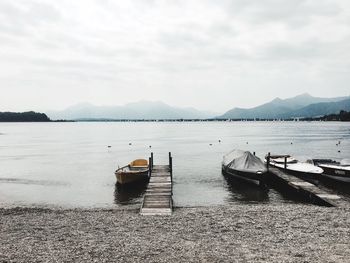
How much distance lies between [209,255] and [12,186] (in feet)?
104

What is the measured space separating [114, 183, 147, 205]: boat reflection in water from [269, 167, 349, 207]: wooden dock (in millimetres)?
14047

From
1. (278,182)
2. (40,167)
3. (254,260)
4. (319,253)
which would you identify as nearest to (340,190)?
(278,182)

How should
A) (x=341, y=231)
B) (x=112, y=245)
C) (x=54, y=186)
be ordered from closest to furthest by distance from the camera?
(x=112, y=245), (x=341, y=231), (x=54, y=186)

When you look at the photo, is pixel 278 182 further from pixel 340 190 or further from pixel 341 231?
pixel 341 231

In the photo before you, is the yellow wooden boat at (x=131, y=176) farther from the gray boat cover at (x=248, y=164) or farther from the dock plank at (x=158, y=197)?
the gray boat cover at (x=248, y=164)

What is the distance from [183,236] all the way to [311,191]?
15966 mm

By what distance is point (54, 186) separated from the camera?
3972 centimetres

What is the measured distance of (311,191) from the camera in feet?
96.1

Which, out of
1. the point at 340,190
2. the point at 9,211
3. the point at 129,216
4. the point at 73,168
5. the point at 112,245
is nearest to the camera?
the point at 112,245

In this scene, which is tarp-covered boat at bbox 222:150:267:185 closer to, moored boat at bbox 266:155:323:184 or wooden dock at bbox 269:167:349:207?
wooden dock at bbox 269:167:349:207

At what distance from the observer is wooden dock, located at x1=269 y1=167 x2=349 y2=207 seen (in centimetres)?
2577

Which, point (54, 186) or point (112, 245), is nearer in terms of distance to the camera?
point (112, 245)

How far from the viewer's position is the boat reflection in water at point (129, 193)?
3117 centimetres

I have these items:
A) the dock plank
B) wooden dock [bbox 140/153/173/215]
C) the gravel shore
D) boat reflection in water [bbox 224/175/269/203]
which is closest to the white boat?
boat reflection in water [bbox 224/175/269/203]
